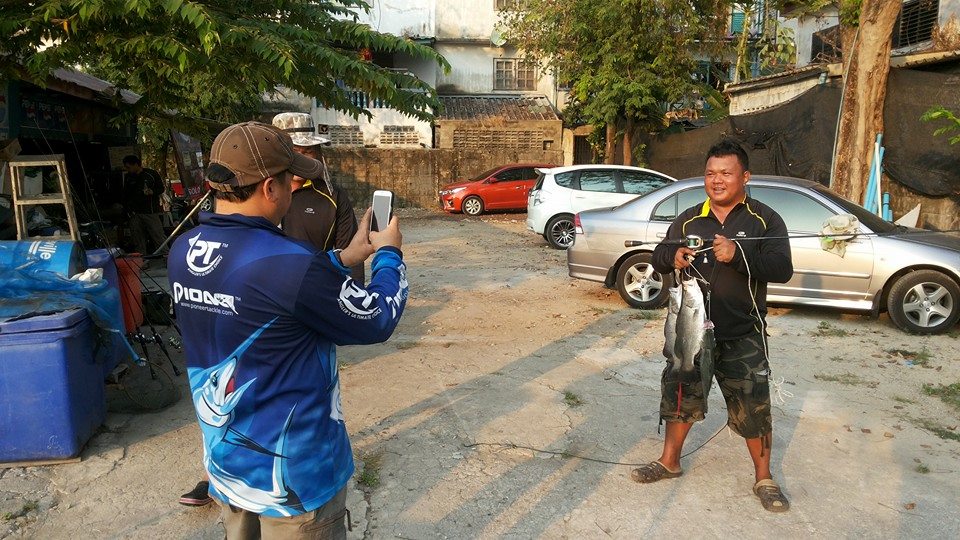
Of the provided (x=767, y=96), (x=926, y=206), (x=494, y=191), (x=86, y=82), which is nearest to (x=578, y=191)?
(x=926, y=206)

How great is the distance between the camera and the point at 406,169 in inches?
871

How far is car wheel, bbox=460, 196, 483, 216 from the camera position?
19453 millimetres

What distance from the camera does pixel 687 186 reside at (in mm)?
7738

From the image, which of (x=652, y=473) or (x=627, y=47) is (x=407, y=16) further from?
(x=652, y=473)

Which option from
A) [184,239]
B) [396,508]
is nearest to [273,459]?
[184,239]

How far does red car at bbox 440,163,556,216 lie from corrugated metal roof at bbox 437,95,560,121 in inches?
164

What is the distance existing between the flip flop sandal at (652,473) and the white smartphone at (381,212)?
89.7 inches

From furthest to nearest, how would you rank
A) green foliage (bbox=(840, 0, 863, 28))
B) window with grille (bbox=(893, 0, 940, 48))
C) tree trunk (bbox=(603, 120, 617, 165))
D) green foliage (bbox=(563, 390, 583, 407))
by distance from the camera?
tree trunk (bbox=(603, 120, 617, 165))
window with grille (bbox=(893, 0, 940, 48))
green foliage (bbox=(840, 0, 863, 28))
green foliage (bbox=(563, 390, 583, 407))

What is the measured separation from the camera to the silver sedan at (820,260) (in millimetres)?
6617

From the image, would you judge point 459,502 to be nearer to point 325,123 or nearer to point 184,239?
point 184,239

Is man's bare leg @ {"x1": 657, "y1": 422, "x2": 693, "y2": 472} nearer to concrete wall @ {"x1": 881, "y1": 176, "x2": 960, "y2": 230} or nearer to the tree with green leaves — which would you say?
concrete wall @ {"x1": 881, "y1": 176, "x2": 960, "y2": 230}

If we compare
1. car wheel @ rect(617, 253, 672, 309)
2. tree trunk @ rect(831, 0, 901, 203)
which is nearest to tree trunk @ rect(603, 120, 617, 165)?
tree trunk @ rect(831, 0, 901, 203)

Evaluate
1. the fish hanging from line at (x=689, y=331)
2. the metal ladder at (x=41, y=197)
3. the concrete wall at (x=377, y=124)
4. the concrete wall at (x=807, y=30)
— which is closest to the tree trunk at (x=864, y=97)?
the fish hanging from line at (x=689, y=331)

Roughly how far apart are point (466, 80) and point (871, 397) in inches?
872
